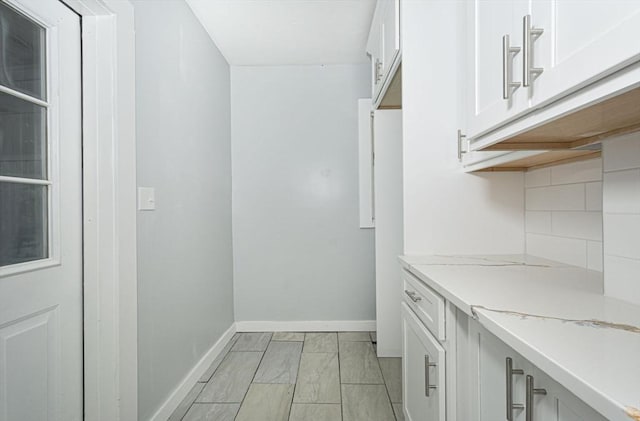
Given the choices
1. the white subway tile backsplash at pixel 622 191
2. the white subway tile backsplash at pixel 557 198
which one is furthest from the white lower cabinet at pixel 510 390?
the white subway tile backsplash at pixel 557 198

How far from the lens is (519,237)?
1662mm

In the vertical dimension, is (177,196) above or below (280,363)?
above

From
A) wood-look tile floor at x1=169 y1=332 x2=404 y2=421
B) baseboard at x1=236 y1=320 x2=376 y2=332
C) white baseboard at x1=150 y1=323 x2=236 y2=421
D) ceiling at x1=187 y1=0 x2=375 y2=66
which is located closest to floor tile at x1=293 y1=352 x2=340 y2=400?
wood-look tile floor at x1=169 y1=332 x2=404 y2=421

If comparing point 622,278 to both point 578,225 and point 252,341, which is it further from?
point 252,341

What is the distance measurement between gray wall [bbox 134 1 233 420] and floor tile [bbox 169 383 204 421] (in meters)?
0.12

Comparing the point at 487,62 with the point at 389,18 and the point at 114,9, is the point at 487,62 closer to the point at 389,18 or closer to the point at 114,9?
the point at 389,18

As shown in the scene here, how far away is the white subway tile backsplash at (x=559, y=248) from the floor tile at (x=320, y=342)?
5.65ft

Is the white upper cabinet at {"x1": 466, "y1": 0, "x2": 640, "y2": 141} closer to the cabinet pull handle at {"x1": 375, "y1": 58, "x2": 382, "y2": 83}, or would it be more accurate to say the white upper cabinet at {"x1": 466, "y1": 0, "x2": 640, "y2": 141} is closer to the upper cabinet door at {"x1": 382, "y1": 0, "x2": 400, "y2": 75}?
the upper cabinet door at {"x1": 382, "y1": 0, "x2": 400, "y2": 75}

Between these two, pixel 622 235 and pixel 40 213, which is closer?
pixel 622 235

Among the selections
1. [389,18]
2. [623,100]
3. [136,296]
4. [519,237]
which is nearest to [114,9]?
[136,296]

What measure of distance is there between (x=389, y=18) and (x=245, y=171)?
1810 millimetres

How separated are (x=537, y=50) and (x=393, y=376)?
209 centimetres

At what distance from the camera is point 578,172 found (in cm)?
133

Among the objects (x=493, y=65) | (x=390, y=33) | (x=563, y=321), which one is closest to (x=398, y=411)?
(x=563, y=321)
